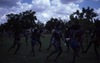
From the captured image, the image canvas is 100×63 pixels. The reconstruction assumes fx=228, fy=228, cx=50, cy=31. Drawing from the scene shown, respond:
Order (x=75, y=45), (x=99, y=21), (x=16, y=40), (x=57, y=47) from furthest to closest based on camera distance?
(x=16, y=40) → (x=99, y=21) → (x=57, y=47) → (x=75, y=45)

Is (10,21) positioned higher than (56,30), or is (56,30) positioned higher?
(10,21)

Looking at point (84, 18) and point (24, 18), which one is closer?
point (84, 18)

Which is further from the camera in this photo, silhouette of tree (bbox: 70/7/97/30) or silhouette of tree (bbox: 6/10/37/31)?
silhouette of tree (bbox: 6/10/37/31)

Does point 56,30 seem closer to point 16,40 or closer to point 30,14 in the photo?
point 16,40

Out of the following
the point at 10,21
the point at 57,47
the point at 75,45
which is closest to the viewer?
the point at 75,45

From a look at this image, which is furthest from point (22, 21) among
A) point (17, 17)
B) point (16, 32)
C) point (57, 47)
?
point (57, 47)

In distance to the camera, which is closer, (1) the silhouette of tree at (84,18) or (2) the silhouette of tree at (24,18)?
(1) the silhouette of tree at (84,18)

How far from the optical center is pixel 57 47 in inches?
480

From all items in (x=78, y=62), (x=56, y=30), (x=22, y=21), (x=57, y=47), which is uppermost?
(x=22, y=21)

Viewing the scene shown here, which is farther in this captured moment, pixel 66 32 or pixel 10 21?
pixel 10 21

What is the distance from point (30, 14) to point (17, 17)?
5.73m

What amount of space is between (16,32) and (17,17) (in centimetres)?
7712

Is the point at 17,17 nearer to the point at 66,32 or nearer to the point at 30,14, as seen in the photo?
the point at 30,14

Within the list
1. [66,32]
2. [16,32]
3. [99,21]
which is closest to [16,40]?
[16,32]
